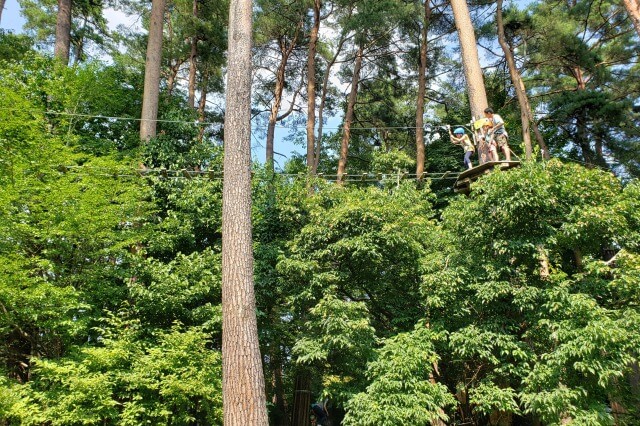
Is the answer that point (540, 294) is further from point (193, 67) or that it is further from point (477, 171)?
point (193, 67)

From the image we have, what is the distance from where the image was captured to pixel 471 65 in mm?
8344

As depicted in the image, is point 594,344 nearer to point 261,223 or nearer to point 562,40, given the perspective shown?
point 261,223

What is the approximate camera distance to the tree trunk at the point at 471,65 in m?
8.15

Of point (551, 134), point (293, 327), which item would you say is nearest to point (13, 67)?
point (293, 327)

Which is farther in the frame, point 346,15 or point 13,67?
point 346,15

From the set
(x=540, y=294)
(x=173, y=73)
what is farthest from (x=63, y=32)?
(x=540, y=294)

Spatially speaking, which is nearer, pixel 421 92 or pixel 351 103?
pixel 421 92

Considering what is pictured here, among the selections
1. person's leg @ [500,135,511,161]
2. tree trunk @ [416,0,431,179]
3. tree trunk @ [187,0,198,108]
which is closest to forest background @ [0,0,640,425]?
person's leg @ [500,135,511,161]

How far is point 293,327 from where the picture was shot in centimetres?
934

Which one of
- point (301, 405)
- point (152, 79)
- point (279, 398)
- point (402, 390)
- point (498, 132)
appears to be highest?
point (152, 79)

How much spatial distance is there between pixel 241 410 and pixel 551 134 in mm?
16700

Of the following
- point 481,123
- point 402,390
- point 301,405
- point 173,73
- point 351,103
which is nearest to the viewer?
point 402,390

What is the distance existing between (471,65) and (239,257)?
549 cm

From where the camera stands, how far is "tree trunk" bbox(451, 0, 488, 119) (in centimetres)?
815
